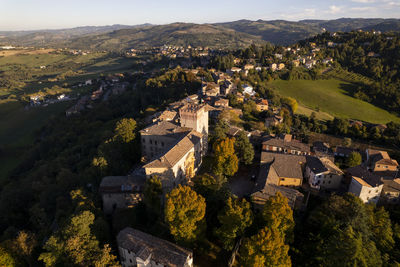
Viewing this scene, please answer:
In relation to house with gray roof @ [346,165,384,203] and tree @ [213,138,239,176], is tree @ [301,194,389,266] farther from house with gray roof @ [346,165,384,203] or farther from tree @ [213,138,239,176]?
tree @ [213,138,239,176]

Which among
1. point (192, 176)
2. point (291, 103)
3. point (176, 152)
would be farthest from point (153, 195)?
point (291, 103)

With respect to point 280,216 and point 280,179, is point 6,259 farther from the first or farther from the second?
point 280,179

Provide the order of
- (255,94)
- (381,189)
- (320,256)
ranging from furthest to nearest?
(255,94) → (381,189) → (320,256)

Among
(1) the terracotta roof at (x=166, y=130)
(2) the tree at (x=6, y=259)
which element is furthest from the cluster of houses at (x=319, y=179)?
(2) the tree at (x=6, y=259)

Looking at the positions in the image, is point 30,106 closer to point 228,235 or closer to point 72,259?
point 72,259

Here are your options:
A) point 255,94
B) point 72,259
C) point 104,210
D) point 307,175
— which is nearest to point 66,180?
point 104,210

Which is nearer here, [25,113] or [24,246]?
[24,246]

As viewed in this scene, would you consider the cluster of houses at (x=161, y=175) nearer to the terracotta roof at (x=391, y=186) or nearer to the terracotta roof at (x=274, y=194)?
the terracotta roof at (x=274, y=194)

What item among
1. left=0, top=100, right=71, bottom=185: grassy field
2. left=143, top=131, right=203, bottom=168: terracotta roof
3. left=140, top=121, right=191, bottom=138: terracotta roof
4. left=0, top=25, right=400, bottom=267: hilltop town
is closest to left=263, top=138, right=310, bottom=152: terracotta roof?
left=0, top=25, right=400, bottom=267: hilltop town
